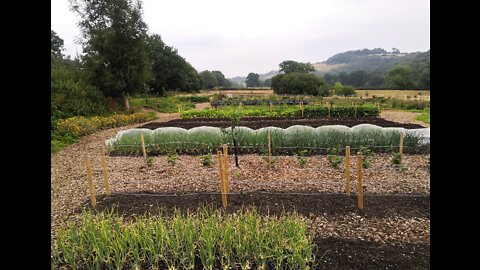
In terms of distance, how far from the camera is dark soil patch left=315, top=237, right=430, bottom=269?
10.2ft

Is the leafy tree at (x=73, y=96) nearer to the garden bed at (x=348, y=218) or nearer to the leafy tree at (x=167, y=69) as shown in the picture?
the garden bed at (x=348, y=218)

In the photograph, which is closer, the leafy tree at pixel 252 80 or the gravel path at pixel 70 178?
the gravel path at pixel 70 178

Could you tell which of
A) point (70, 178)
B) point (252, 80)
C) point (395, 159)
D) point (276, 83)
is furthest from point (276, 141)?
point (252, 80)

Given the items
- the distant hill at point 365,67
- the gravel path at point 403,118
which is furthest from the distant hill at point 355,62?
the gravel path at point 403,118

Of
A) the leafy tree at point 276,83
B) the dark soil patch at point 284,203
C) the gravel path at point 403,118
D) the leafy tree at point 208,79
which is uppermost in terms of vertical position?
the leafy tree at point 208,79

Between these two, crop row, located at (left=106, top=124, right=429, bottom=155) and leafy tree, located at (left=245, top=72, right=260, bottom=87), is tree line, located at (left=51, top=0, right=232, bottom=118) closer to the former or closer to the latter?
crop row, located at (left=106, top=124, right=429, bottom=155)

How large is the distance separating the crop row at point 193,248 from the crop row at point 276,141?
4.44 meters

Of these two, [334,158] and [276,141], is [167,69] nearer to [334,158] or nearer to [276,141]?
[276,141]

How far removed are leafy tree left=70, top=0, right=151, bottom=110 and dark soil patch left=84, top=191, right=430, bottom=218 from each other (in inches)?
579

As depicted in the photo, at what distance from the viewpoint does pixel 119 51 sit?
58.5 feet

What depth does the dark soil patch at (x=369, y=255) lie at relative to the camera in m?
3.12

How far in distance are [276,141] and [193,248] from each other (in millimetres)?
5323
